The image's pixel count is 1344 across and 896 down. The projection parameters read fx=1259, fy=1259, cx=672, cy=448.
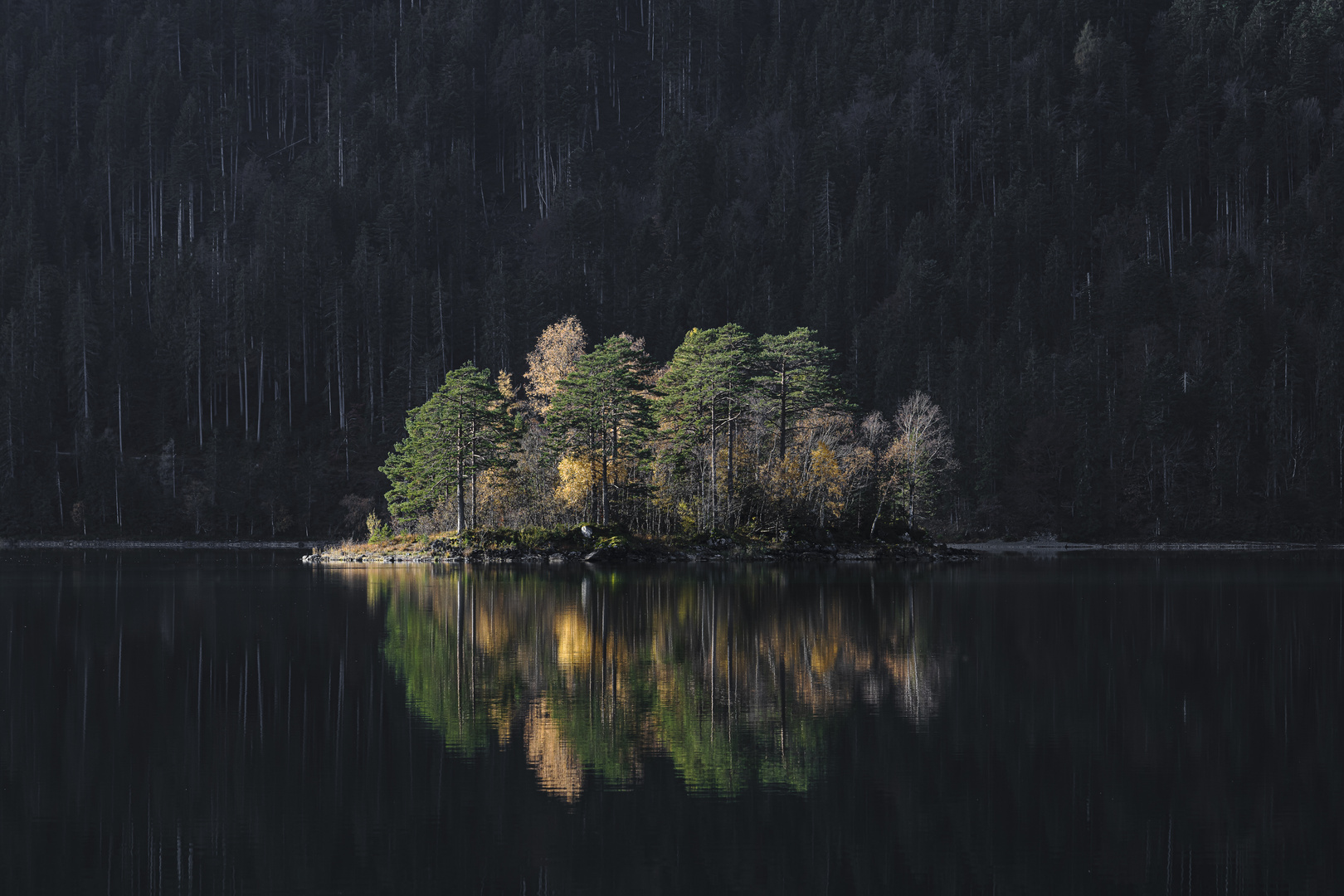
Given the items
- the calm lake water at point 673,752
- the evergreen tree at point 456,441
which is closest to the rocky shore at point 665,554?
the evergreen tree at point 456,441

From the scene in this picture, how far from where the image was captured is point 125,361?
127562mm

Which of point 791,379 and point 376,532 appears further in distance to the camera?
point 376,532

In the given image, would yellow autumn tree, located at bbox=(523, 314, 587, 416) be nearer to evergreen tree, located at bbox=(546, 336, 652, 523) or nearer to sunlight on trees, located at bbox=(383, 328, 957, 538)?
sunlight on trees, located at bbox=(383, 328, 957, 538)

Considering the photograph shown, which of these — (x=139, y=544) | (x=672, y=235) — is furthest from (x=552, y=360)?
(x=672, y=235)

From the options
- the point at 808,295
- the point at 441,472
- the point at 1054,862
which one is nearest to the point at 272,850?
the point at 1054,862

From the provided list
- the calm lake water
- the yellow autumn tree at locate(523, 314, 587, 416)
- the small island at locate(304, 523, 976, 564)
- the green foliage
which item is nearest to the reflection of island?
the calm lake water

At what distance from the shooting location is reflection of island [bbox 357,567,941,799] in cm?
2006

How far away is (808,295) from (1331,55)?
68527mm

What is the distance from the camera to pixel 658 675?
90.5 feet

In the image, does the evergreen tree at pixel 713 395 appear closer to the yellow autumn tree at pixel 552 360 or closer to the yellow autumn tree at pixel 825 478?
the yellow autumn tree at pixel 825 478

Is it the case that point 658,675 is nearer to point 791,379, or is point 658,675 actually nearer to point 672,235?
point 791,379

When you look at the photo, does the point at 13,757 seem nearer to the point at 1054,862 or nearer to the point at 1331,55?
the point at 1054,862

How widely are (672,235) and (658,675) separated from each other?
410ft

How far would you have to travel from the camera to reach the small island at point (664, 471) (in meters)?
75.9
